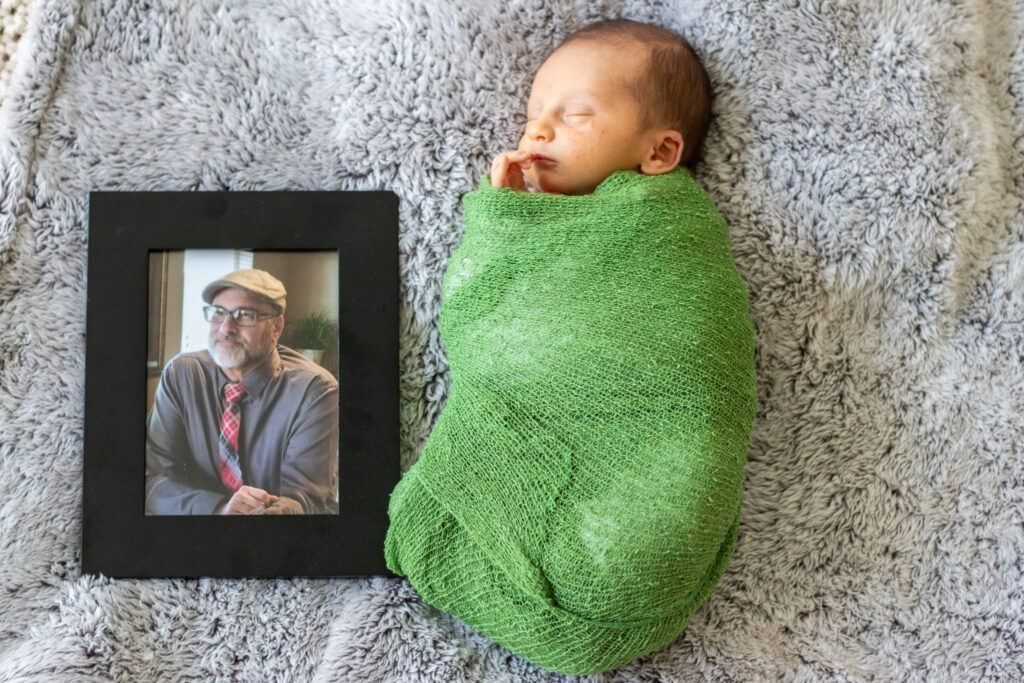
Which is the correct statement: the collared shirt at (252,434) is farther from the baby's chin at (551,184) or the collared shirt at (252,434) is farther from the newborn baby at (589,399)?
the baby's chin at (551,184)

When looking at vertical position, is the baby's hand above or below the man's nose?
above

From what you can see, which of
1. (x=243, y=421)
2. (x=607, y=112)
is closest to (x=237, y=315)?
(x=243, y=421)

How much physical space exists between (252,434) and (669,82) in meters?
0.59

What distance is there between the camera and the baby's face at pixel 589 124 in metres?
0.85

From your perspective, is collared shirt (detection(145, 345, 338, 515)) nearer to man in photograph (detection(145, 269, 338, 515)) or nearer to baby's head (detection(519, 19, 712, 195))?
man in photograph (detection(145, 269, 338, 515))

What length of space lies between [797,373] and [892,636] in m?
0.30

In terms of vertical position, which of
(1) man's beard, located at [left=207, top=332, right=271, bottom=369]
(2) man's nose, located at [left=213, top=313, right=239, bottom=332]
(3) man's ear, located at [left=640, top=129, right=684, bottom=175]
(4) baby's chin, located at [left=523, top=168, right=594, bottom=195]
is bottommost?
(1) man's beard, located at [left=207, top=332, right=271, bottom=369]

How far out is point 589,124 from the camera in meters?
0.85

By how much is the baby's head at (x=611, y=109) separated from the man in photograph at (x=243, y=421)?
1.10ft

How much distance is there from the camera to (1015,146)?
36.5 inches

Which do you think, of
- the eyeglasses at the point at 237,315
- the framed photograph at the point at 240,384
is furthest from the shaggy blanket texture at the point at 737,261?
the eyeglasses at the point at 237,315

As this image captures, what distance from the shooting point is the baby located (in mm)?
854

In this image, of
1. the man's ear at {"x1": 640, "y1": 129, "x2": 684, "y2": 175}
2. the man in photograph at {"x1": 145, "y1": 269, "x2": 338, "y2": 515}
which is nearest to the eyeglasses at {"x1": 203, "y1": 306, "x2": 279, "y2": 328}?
the man in photograph at {"x1": 145, "y1": 269, "x2": 338, "y2": 515}

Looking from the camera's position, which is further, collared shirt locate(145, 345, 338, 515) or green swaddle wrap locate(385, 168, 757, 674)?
Answer: collared shirt locate(145, 345, 338, 515)
